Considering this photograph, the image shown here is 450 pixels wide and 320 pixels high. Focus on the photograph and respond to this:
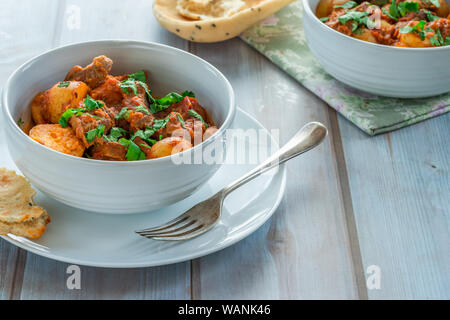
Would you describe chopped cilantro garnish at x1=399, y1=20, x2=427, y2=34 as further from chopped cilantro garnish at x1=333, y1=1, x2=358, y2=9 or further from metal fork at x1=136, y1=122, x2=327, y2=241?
metal fork at x1=136, y1=122, x2=327, y2=241

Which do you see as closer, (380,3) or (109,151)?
(109,151)

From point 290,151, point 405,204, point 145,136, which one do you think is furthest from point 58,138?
point 405,204

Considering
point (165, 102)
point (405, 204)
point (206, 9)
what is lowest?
point (405, 204)

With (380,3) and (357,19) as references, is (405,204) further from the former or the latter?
(380,3)

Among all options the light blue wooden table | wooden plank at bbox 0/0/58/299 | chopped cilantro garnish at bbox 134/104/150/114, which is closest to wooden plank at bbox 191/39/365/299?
the light blue wooden table

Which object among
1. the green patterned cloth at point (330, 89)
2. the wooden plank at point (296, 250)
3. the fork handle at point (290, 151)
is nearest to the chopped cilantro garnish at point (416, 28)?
the green patterned cloth at point (330, 89)

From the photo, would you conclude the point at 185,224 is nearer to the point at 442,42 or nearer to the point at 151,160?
the point at 151,160

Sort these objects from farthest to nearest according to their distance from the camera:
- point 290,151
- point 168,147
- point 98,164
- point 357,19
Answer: point 357,19, point 290,151, point 168,147, point 98,164

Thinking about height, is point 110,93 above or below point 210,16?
above

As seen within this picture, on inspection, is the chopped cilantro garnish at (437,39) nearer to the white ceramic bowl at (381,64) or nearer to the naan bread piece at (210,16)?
the white ceramic bowl at (381,64)
